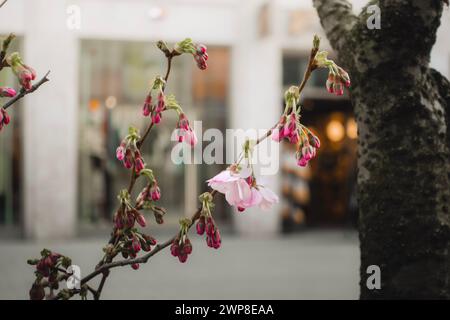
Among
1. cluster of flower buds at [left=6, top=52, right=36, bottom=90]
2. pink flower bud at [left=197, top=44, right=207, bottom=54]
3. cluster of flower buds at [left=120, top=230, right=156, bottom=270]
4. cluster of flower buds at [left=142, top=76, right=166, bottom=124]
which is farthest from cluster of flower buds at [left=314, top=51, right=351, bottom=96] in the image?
cluster of flower buds at [left=6, top=52, right=36, bottom=90]

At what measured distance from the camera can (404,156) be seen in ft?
8.66

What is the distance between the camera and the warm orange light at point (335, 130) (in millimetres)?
16406

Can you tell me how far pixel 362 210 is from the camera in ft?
A: 9.19

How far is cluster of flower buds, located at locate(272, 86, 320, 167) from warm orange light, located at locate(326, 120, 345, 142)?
14775 millimetres

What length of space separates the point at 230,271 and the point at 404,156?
21.2 ft

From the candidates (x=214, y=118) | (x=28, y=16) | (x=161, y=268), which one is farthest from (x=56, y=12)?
(x=161, y=268)

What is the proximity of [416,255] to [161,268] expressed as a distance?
6785 mm

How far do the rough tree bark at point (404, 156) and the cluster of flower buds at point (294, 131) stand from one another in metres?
0.92

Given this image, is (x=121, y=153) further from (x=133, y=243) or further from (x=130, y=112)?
(x=130, y=112)

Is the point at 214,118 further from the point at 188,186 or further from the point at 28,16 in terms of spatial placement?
the point at 28,16

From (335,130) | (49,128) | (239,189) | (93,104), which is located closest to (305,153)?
(239,189)

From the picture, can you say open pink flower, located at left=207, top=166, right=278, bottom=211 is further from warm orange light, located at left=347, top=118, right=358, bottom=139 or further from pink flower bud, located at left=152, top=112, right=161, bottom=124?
warm orange light, located at left=347, top=118, right=358, bottom=139

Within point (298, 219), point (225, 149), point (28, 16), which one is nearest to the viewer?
point (28, 16)

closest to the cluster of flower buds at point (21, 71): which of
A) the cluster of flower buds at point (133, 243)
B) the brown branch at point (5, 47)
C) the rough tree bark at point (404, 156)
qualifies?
the brown branch at point (5, 47)
